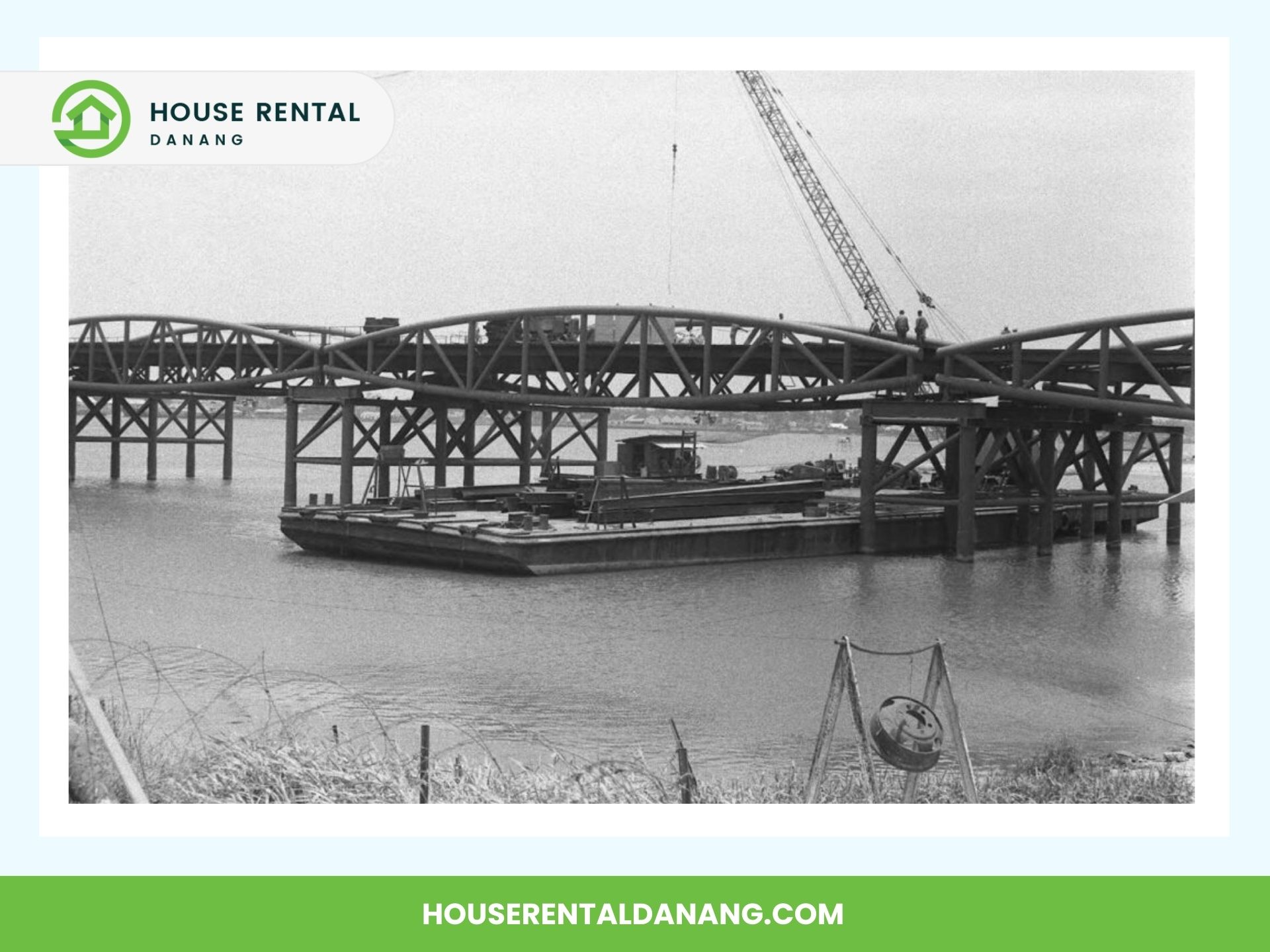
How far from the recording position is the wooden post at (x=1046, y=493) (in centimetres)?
4559

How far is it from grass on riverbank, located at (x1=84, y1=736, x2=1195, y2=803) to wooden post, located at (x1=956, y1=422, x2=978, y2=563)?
25.3 metres

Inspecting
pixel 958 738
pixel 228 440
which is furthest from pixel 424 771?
pixel 228 440

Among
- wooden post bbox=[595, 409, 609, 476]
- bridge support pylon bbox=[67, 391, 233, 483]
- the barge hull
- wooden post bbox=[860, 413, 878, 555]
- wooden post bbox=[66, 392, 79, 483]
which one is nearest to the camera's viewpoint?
the barge hull

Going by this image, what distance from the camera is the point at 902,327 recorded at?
41.2m

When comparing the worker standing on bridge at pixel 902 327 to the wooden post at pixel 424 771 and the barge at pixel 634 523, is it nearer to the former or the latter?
the barge at pixel 634 523

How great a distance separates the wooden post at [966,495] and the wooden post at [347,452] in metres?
21.4

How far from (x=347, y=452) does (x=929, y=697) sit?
40.6 m

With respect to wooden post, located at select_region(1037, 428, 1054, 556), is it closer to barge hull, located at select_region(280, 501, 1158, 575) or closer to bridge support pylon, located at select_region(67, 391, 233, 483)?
barge hull, located at select_region(280, 501, 1158, 575)

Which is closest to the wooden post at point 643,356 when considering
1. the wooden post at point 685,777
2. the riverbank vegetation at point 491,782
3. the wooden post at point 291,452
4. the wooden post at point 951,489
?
the wooden post at point 951,489

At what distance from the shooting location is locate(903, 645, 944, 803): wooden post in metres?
15.0

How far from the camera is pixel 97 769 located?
14.6m

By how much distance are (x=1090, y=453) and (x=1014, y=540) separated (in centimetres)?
447

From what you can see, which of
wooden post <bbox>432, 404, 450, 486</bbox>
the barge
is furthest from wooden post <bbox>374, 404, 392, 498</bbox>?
wooden post <bbox>432, 404, 450, 486</bbox>

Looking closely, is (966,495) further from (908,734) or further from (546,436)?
(908,734)
